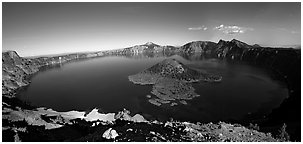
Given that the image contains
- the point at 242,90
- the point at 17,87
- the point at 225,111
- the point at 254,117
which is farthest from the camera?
the point at 17,87

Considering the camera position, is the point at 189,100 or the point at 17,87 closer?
the point at 189,100

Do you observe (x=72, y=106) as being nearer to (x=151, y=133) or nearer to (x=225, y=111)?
(x=225, y=111)

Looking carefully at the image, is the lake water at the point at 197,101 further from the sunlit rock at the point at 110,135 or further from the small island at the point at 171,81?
the sunlit rock at the point at 110,135

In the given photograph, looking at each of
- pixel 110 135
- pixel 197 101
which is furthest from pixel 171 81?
pixel 110 135

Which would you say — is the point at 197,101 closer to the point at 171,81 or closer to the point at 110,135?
the point at 171,81

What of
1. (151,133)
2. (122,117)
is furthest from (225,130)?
(122,117)

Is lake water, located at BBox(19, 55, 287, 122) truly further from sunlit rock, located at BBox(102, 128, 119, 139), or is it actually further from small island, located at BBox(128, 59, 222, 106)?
sunlit rock, located at BBox(102, 128, 119, 139)

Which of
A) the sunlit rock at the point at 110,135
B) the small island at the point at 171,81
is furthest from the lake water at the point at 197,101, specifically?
the sunlit rock at the point at 110,135

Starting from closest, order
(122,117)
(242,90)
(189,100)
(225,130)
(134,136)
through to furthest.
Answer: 1. (134,136)
2. (225,130)
3. (122,117)
4. (189,100)
5. (242,90)

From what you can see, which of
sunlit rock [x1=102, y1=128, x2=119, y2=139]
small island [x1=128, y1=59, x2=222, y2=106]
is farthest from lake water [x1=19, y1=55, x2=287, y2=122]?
sunlit rock [x1=102, y1=128, x2=119, y2=139]

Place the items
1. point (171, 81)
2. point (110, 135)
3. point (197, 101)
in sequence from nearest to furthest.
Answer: point (110, 135)
point (197, 101)
point (171, 81)
